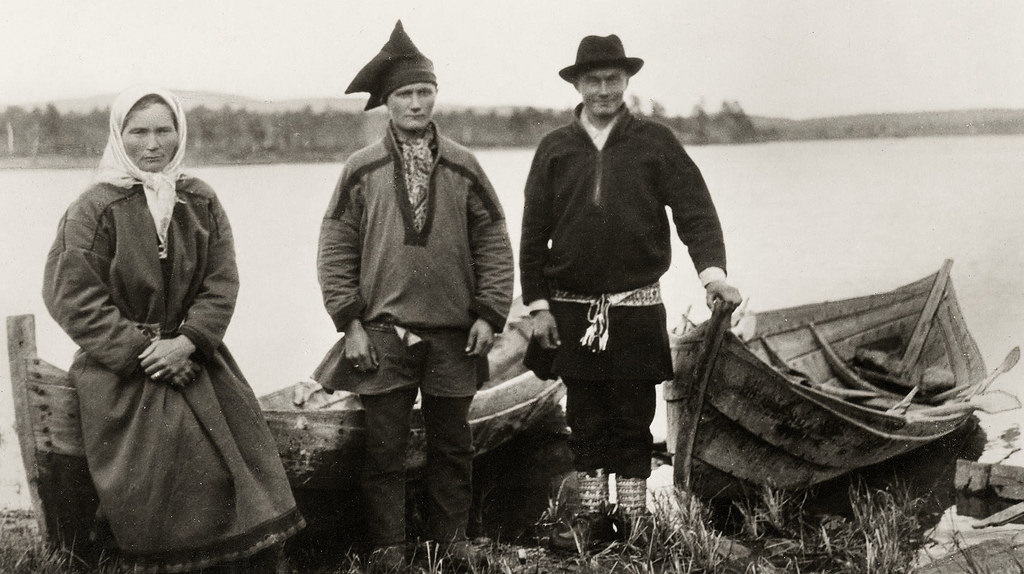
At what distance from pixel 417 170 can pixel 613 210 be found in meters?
0.79

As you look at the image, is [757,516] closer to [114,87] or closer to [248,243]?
[114,87]

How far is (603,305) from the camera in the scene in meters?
4.04

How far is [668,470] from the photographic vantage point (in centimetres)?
680

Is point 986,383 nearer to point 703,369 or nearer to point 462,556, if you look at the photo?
point 703,369

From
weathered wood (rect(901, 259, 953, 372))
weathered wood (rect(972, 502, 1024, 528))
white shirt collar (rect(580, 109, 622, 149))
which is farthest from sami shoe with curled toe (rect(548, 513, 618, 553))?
weathered wood (rect(901, 259, 953, 372))

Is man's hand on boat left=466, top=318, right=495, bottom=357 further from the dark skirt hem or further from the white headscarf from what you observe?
the white headscarf

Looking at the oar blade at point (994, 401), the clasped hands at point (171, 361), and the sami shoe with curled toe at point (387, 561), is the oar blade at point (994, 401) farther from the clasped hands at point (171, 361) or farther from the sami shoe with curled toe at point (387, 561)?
the clasped hands at point (171, 361)

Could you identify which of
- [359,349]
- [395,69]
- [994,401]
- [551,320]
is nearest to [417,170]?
[395,69]

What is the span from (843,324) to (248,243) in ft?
16.7

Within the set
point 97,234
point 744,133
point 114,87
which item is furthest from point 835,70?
point 97,234

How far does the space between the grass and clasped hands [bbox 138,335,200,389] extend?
648 mm

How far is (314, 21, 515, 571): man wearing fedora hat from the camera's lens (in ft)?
12.2

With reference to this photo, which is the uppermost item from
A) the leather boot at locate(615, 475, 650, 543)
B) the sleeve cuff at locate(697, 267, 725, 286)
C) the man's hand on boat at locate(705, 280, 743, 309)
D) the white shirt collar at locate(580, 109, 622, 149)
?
the white shirt collar at locate(580, 109, 622, 149)

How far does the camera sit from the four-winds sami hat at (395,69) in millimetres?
3711
